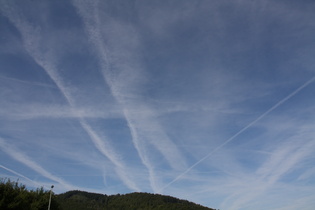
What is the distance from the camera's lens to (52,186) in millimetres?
52469

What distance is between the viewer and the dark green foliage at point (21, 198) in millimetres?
44781

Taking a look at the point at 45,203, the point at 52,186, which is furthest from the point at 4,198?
the point at 45,203

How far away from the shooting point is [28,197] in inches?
2185

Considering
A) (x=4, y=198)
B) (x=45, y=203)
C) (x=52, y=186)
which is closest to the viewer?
(x=4, y=198)

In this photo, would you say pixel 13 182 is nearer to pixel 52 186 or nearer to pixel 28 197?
pixel 28 197

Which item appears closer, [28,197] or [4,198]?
[4,198]

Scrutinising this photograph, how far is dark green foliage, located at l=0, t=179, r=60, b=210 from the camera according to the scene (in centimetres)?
4478

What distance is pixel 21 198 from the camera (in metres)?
48.9

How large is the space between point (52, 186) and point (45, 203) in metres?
7.35

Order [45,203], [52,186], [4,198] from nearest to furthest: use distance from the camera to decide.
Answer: [4,198] → [52,186] → [45,203]

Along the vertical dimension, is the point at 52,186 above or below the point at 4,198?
above

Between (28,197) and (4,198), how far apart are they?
482 inches

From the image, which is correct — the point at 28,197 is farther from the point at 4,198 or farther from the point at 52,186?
the point at 4,198

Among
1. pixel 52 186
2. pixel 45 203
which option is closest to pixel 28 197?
pixel 45 203
